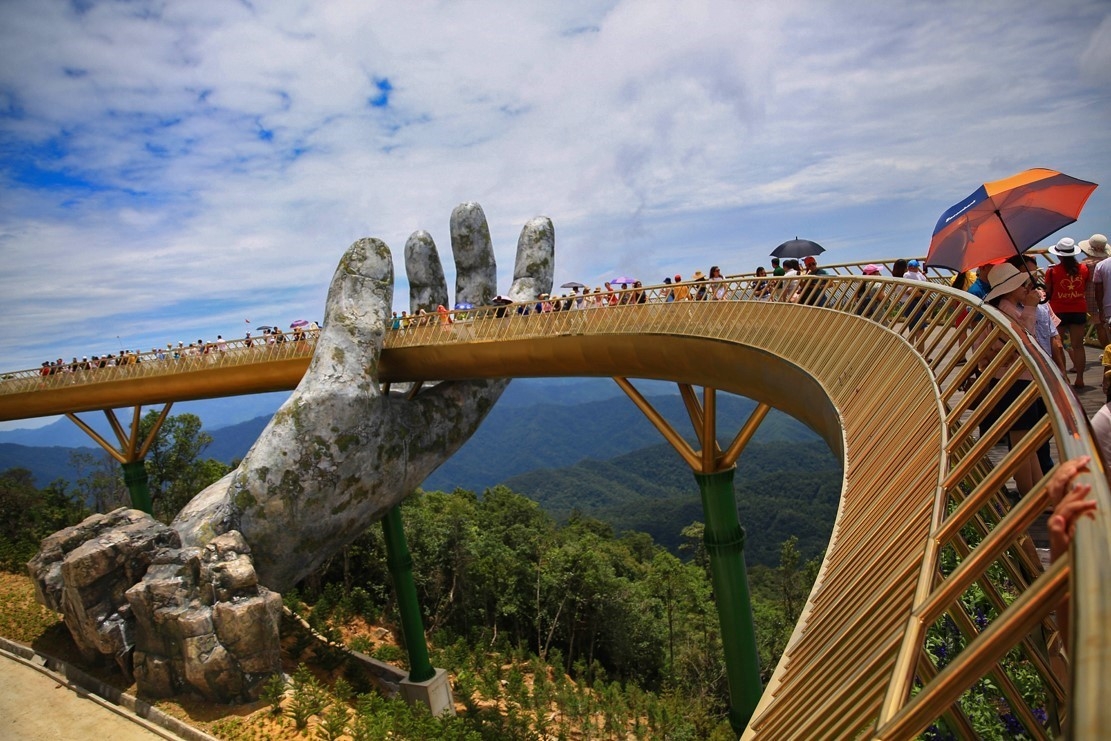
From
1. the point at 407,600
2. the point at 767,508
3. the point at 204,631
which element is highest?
the point at 204,631

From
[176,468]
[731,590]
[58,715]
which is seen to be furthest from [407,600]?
[176,468]

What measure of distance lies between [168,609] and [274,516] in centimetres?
310

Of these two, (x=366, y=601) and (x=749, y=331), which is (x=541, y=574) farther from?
(x=749, y=331)

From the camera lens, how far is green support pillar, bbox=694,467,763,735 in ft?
41.2

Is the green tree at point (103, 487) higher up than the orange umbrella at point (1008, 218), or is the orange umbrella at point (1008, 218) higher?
the orange umbrella at point (1008, 218)

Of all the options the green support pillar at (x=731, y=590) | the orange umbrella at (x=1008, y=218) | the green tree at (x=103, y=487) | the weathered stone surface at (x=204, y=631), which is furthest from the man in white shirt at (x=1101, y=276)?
the green tree at (x=103, y=487)

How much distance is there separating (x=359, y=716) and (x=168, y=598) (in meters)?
3.93

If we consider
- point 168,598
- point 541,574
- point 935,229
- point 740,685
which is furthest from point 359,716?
point 541,574

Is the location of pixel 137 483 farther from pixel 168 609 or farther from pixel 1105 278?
pixel 1105 278

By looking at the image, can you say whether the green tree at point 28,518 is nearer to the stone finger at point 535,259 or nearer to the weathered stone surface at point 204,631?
the weathered stone surface at point 204,631

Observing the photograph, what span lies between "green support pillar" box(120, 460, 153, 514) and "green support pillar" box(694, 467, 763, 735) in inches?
838

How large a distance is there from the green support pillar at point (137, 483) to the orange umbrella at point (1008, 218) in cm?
2638

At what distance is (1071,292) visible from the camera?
7.90m

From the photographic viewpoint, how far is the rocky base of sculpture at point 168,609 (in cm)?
1268
